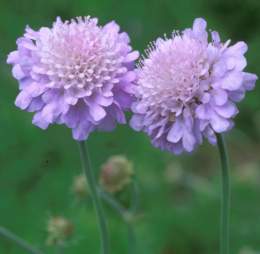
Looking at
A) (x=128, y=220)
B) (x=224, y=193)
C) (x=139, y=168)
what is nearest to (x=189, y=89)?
(x=224, y=193)

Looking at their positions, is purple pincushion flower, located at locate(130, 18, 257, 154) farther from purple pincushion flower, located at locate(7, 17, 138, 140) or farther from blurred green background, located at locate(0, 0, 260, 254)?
blurred green background, located at locate(0, 0, 260, 254)

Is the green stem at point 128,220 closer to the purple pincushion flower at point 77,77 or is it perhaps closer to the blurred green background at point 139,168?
the blurred green background at point 139,168

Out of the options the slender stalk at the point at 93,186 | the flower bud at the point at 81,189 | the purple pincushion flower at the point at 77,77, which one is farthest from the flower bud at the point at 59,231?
the purple pincushion flower at the point at 77,77

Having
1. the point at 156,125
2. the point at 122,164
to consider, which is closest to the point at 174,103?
the point at 156,125

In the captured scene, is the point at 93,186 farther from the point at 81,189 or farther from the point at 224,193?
the point at 81,189

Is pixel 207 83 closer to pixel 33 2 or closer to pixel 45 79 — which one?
pixel 45 79

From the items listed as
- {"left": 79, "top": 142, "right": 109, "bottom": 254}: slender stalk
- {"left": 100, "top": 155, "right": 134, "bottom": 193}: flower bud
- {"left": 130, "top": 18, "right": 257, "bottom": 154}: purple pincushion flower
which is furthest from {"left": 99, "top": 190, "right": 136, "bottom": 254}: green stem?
{"left": 130, "top": 18, "right": 257, "bottom": 154}: purple pincushion flower

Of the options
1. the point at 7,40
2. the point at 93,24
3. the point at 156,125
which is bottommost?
the point at 156,125
